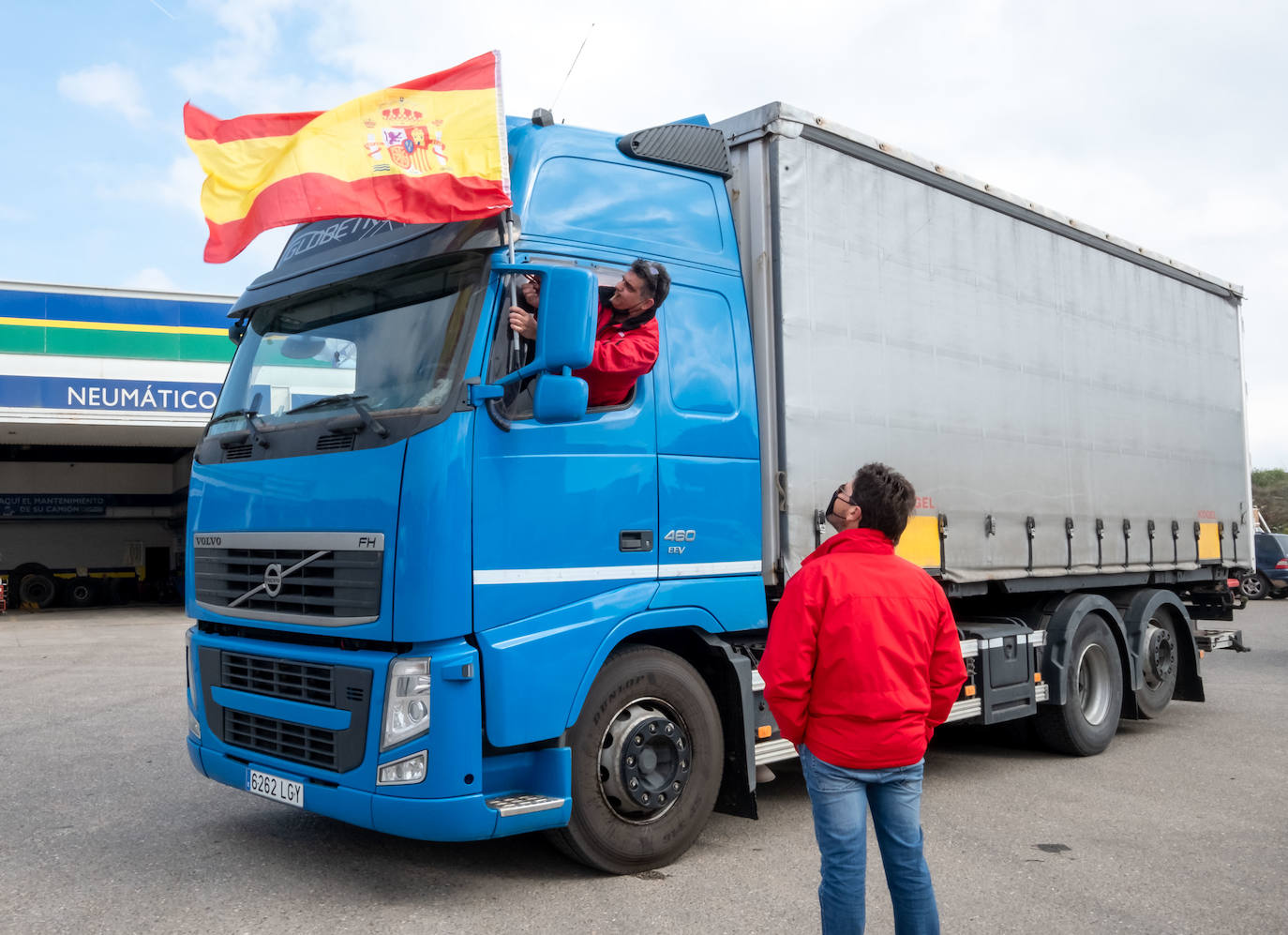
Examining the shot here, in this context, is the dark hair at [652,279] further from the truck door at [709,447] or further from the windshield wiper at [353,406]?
the windshield wiper at [353,406]

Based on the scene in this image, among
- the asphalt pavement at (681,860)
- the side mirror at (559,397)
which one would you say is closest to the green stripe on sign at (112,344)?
the asphalt pavement at (681,860)

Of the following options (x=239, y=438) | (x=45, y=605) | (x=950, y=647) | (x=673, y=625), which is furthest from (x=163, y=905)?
(x=45, y=605)

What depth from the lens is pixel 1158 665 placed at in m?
9.03

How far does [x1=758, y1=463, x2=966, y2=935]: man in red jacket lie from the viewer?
3293 millimetres

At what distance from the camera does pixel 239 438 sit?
5.13m

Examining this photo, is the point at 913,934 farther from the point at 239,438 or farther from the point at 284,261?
the point at 284,261

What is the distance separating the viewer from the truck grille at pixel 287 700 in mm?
4441

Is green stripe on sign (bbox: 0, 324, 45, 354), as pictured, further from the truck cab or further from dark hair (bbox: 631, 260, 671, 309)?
dark hair (bbox: 631, 260, 671, 309)

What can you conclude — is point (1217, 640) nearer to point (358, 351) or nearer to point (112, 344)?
point (358, 351)

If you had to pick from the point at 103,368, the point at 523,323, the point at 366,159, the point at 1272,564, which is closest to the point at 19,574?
the point at 103,368

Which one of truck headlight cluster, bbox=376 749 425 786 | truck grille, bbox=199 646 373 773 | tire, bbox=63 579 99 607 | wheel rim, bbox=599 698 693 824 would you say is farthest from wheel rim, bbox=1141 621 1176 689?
tire, bbox=63 579 99 607

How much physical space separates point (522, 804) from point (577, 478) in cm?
132

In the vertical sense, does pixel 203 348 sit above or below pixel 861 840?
above

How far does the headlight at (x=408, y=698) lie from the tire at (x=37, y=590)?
30.3 metres
